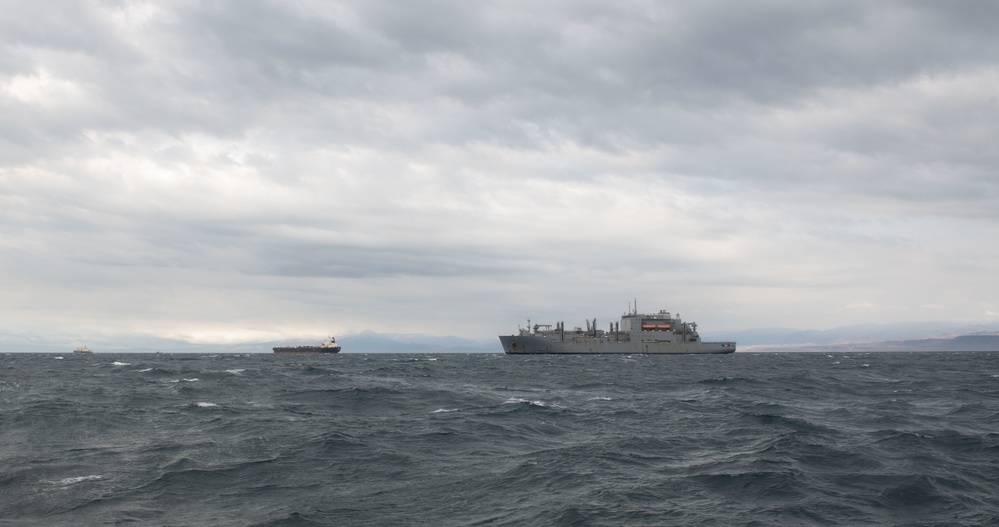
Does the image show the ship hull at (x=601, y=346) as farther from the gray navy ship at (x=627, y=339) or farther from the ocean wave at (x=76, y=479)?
the ocean wave at (x=76, y=479)

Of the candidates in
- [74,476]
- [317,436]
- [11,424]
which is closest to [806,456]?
[317,436]

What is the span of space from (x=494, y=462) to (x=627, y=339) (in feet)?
545

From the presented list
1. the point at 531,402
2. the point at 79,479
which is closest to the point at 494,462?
the point at 79,479

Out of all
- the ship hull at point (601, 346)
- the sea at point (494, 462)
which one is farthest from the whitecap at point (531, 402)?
the ship hull at point (601, 346)

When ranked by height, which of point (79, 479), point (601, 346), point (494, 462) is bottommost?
point (494, 462)

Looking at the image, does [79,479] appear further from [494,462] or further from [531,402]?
[531,402]

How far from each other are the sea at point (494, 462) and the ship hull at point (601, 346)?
14035 centimetres

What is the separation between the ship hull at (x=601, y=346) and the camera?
18375cm

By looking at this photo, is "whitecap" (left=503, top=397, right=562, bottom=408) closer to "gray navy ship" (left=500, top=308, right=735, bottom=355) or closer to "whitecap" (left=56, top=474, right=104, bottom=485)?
"whitecap" (left=56, top=474, right=104, bottom=485)

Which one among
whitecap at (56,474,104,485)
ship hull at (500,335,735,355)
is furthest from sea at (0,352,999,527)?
ship hull at (500,335,735,355)

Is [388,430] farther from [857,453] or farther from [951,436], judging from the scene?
[951,436]

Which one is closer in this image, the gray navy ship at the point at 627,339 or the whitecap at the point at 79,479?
the whitecap at the point at 79,479

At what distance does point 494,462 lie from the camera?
2512 centimetres

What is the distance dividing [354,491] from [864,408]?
33707 millimetres
